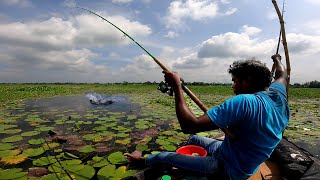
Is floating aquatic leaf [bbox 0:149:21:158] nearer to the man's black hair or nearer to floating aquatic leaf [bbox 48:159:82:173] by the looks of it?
floating aquatic leaf [bbox 48:159:82:173]

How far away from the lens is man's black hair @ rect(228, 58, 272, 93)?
7.61ft

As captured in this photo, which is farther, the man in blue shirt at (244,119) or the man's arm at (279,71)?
the man's arm at (279,71)

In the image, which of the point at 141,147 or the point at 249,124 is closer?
the point at 249,124

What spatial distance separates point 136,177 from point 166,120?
548 centimetres

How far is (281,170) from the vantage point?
11.6 ft

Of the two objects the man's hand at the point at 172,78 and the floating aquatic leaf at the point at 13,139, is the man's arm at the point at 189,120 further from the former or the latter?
the floating aquatic leaf at the point at 13,139

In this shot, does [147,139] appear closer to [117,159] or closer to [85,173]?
[117,159]

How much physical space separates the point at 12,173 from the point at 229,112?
3.34m

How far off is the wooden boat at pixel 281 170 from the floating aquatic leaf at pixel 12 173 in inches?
69.1

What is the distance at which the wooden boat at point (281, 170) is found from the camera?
3014 millimetres

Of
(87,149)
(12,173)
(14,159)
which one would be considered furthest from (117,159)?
(14,159)

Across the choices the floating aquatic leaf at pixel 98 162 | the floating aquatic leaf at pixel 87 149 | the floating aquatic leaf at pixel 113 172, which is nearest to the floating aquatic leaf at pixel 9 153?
the floating aquatic leaf at pixel 87 149

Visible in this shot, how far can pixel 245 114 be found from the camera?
2.02 m

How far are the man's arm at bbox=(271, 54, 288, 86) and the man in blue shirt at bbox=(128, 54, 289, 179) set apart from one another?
0.34 metres
